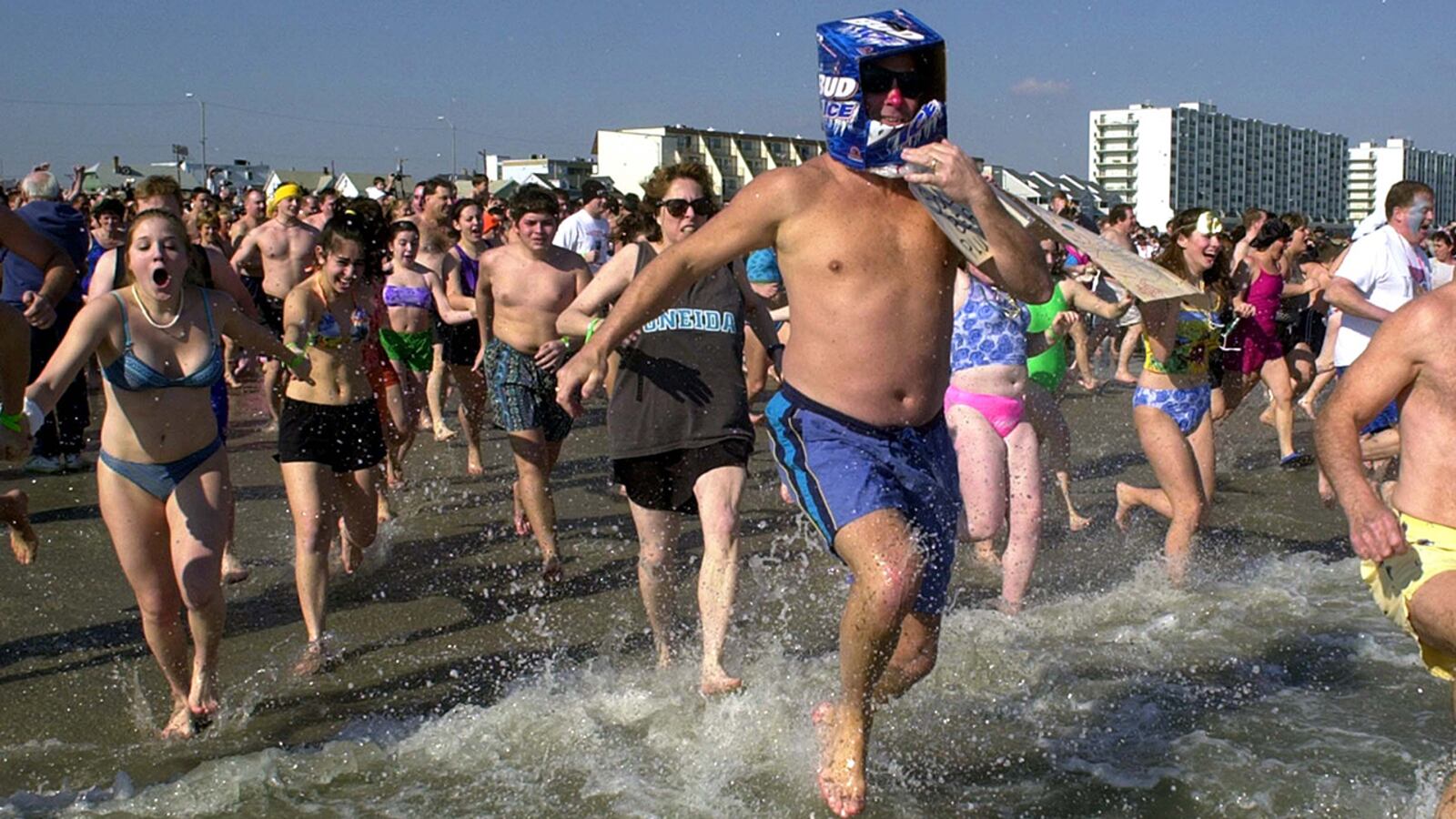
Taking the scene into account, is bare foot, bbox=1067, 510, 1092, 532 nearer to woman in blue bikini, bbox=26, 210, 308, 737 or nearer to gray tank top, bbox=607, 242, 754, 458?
gray tank top, bbox=607, 242, 754, 458

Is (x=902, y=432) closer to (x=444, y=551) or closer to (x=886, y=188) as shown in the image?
(x=886, y=188)

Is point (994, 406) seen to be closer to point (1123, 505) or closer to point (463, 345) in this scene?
point (1123, 505)

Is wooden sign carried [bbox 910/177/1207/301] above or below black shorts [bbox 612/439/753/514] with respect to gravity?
above

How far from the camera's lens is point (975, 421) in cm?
625

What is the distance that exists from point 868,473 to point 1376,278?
588 cm

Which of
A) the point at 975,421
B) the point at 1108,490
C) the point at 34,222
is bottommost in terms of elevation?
the point at 1108,490

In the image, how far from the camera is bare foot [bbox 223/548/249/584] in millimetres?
7203

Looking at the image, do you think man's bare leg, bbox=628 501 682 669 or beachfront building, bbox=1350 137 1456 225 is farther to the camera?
beachfront building, bbox=1350 137 1456 225

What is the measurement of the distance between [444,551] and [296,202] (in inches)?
203

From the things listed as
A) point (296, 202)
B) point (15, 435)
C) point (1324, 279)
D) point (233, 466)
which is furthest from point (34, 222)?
point (1324, 279)

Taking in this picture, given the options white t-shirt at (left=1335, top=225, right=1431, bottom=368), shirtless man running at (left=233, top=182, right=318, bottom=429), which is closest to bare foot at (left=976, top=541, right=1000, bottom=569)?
white t-shirt at (left=1335, top=225, right=1431, bottom=368)

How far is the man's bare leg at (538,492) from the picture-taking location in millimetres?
7301

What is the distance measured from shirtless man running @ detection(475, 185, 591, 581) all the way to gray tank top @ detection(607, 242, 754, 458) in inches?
66.3

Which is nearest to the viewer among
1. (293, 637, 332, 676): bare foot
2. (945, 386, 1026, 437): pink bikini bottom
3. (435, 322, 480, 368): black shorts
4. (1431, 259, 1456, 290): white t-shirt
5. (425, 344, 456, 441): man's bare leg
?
(293, 637, 332, 676): bare foot
